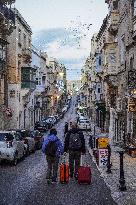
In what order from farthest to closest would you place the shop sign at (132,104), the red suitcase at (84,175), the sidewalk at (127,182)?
1. the shop sign at (132,104)
2. the red suitcase at (84,175)
3. the sidewalk at (127,182)

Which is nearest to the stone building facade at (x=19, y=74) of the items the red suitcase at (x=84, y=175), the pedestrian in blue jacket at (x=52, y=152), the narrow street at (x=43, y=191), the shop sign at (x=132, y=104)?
the shop sign at (x=132, y=104)

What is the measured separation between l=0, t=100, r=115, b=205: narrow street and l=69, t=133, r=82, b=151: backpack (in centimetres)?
121

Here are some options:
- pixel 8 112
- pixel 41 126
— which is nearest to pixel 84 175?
pixel 8 112

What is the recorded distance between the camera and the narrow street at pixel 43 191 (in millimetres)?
12133

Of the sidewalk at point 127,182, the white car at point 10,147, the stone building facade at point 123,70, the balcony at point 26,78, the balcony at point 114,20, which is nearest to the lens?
the sidewalk at point 127,182

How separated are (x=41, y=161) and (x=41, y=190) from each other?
907 centimetres

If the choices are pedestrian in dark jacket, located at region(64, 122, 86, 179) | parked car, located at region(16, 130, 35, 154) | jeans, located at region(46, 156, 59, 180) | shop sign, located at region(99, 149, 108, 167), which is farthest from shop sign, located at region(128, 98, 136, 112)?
jeans, located at region(46, 156, 59, 180)

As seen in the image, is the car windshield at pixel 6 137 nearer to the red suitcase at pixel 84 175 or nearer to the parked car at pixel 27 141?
the parked car at pixel 27 141

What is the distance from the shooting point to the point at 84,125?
56812 millimetres

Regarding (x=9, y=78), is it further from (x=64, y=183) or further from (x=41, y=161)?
(x=64, y=183)

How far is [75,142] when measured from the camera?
15820 millimetres

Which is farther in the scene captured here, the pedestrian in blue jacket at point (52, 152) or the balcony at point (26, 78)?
the balcony at point (26, 78)

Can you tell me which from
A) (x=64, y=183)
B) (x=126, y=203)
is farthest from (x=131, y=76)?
(x=126, y=203)

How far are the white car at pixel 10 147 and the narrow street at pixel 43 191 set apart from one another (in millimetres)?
2417
